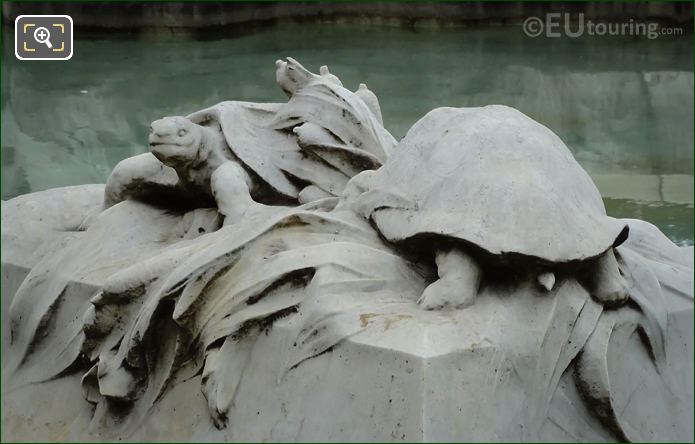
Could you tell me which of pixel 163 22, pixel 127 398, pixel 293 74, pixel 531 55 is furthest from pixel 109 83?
pixel 127 398

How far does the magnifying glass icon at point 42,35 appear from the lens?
4405 mm

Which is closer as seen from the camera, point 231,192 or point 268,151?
point 231,192

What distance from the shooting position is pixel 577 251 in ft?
9.84

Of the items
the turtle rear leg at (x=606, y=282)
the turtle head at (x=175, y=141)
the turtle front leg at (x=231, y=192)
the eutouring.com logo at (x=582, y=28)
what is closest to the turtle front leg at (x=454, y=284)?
the turtle rear leg at (x=606, y=282)

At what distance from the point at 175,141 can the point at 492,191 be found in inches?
42.8

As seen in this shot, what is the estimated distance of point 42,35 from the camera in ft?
14.8

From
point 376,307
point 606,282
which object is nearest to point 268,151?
point 376,307

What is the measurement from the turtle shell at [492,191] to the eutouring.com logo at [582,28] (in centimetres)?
802

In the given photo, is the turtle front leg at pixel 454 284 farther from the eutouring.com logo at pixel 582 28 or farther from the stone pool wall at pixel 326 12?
the stone pool wall at pixel 326 12

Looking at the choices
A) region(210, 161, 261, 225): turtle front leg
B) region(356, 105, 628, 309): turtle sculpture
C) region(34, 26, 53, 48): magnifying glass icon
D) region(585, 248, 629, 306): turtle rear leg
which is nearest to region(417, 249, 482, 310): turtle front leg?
region(356, 105, 628, 309): turtle sculpture

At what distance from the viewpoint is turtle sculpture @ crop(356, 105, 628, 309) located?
9.81ft

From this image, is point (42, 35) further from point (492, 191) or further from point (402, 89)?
point (402, 89)

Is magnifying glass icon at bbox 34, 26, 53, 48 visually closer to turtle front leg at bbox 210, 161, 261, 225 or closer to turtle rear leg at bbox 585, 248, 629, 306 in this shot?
turtle front leg at bbox 210, 161, 261, 225

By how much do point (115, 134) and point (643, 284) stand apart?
5.03 m
